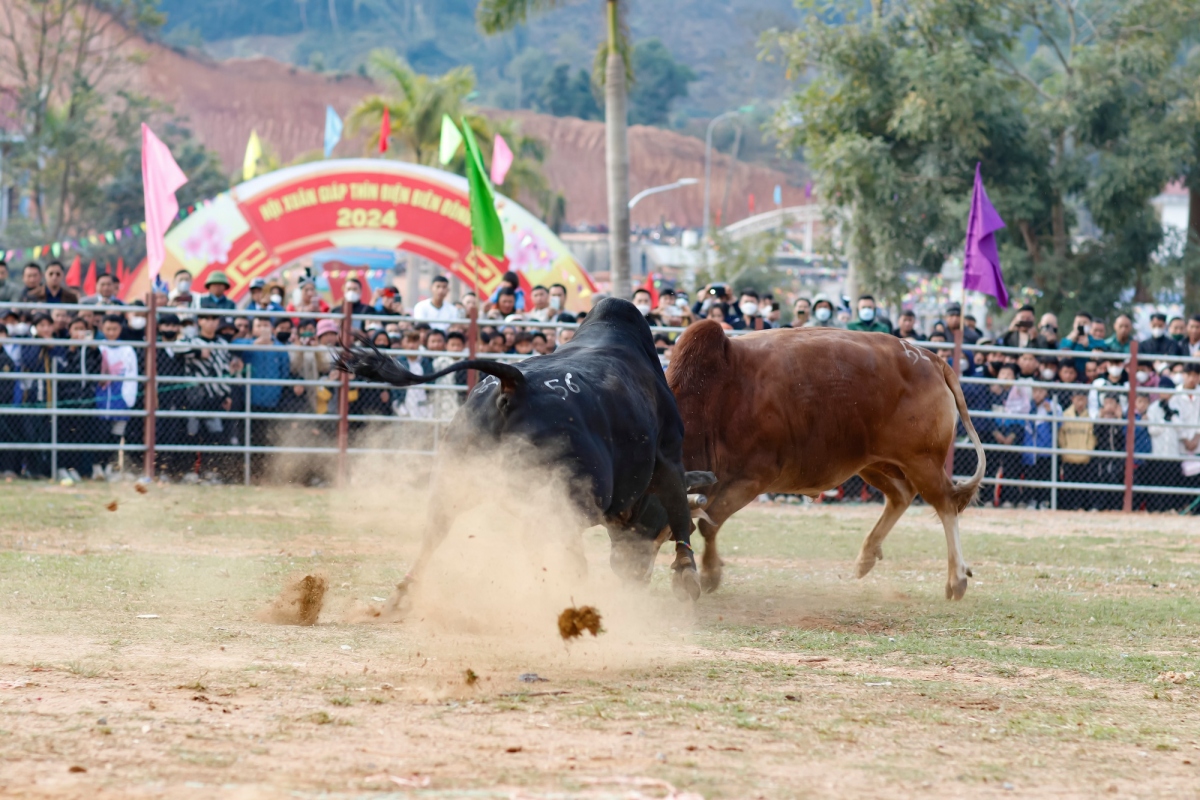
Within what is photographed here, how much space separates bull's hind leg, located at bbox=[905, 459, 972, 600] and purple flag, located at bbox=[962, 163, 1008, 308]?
273 inches

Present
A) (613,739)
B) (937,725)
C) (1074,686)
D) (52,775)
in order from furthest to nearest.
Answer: (1074,686)
(937,725)
(613,739)
(52,775)

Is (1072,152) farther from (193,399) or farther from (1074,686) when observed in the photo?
(1074,686)

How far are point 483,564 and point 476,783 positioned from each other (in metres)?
2.78

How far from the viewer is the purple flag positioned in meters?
15.4

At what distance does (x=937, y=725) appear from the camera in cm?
492

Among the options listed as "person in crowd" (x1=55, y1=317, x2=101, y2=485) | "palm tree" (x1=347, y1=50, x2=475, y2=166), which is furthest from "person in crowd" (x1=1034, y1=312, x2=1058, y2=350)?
"palm tree" (x1=347, y1=50, x2=475, y2=166)

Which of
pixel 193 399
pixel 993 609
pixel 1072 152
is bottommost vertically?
pixel 993 609

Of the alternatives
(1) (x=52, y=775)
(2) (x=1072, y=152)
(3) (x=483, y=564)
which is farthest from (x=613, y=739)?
(2) (x=1072, y=152)

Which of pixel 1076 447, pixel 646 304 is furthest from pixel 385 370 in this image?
pixel 1076 447

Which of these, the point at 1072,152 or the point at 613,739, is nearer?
the point at 613,739

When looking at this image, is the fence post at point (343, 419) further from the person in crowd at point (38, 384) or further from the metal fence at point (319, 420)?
the person in crowd at point (38, 384)

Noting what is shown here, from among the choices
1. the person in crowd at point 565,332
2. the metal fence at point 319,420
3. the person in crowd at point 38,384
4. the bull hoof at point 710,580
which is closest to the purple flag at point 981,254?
the metal fence at point 319,420

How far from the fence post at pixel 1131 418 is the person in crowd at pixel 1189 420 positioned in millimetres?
467

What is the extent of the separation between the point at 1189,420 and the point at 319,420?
8.87m
